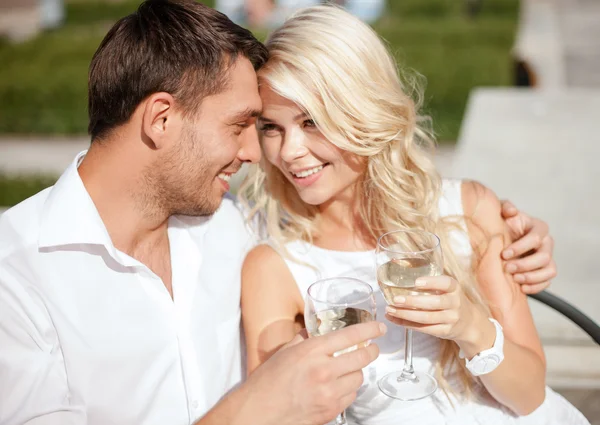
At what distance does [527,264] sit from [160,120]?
1547mm

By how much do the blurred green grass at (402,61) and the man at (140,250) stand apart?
629cm

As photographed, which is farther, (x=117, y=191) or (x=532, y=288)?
(x=532, y=288)

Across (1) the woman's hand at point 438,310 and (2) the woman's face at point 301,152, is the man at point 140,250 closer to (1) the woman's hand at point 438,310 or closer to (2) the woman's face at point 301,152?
(2) the woman's face at point 301,152

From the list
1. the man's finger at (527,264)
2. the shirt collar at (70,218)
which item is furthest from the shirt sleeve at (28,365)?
the man's finger at (527,264)

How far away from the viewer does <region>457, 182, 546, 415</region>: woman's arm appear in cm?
259

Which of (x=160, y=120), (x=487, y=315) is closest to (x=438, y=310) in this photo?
(x=487, y=315)

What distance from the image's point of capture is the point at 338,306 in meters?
2.05

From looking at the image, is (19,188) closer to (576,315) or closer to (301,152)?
(301,152)

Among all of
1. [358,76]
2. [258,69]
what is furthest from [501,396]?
[258,69]

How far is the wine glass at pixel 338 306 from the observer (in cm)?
206

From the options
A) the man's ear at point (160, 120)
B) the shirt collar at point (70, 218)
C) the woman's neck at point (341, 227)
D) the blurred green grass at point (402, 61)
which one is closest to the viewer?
the shirt collar at point (70, 218)

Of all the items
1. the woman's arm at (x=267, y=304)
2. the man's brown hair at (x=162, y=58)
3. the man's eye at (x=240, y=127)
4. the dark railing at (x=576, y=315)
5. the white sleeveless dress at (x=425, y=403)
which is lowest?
the white sleeveless dress at (x=425, y=403)

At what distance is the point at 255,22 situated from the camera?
575 inches

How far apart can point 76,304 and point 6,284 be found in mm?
230
